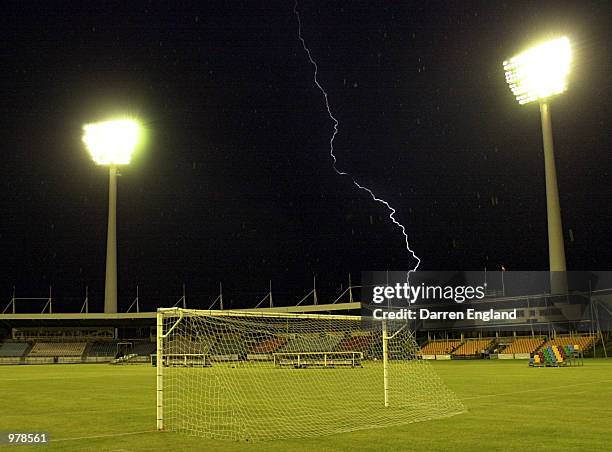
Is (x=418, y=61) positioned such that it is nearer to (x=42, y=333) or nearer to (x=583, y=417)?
(x=42, y=333)

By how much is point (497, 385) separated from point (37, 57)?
70.8 meters

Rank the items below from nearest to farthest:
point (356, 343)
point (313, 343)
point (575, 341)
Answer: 1. point (356, 343)
2. point (313, 343)
3. point (575, 341)

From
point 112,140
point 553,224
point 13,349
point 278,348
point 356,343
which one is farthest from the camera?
point 112,140

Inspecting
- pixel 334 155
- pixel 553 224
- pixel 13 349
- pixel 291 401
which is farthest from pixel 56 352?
pixel 291 401

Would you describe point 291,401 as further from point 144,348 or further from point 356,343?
point 144,348

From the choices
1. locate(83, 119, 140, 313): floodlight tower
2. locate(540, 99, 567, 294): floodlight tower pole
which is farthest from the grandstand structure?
locate(83, 119, 140, 313): floodlight tower

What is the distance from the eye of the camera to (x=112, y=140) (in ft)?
250

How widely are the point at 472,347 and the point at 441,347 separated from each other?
10.6ft

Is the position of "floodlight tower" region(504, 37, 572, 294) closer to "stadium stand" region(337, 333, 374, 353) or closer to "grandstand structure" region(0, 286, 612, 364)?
"grandstand structure" region(0, 286, 612, 364)

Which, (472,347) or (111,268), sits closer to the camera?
(472,347)

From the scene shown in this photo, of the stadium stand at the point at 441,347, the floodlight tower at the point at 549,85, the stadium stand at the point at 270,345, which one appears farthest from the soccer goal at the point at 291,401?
the floodlight tower at the point at 549,85

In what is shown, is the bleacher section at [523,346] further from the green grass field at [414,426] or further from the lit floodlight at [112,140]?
the lit floodlight at [112,140]

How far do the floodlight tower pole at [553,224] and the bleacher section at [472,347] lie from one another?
7431 mm

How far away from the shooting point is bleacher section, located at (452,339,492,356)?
56.5m
